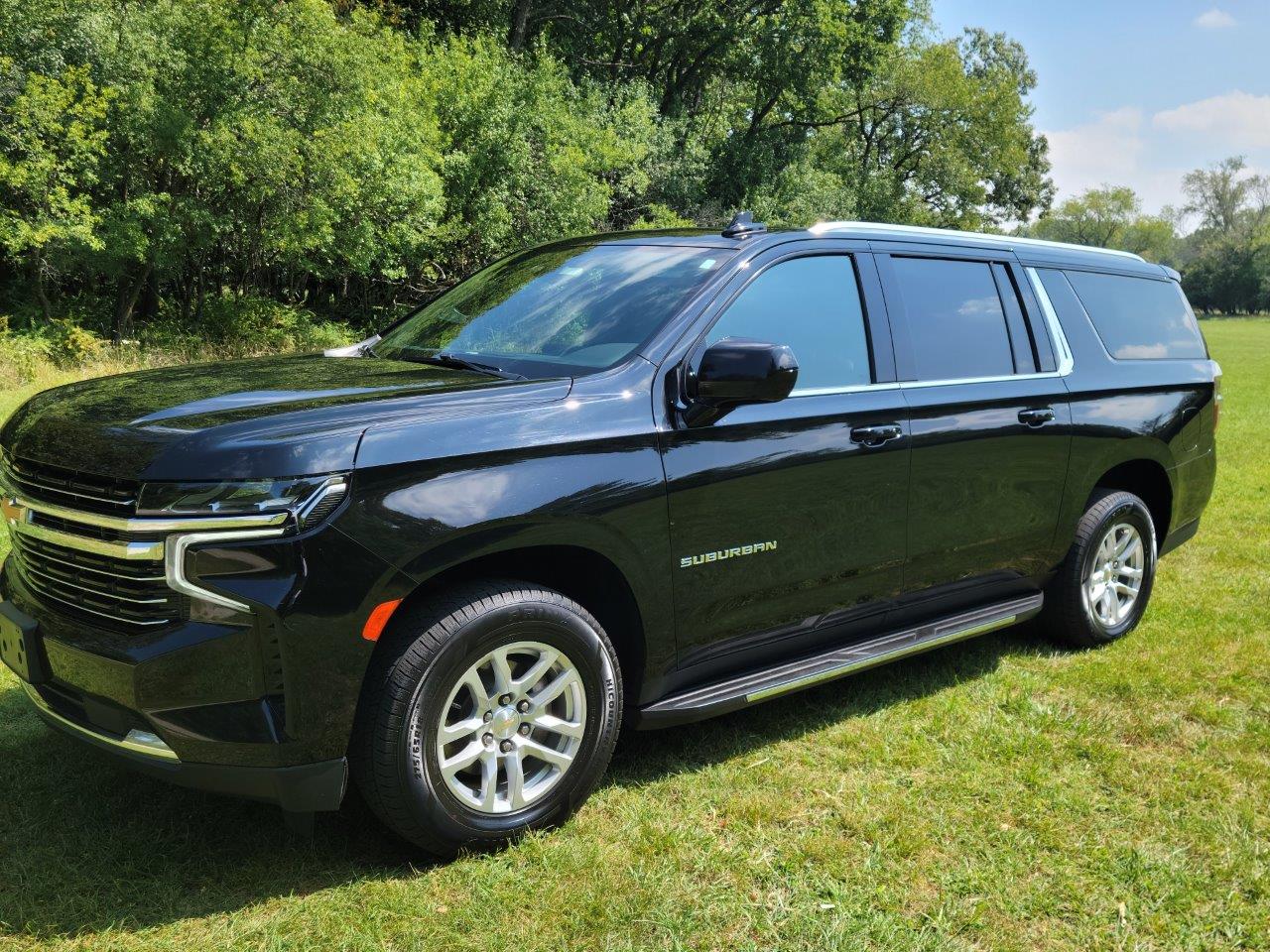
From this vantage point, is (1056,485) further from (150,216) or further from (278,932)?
(150,216)

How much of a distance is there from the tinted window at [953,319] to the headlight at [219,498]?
2546mm

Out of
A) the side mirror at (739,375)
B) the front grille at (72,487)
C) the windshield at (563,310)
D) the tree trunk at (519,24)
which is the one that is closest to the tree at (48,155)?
the tree trunk at (519,24)

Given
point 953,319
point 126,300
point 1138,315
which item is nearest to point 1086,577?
point 1138,315

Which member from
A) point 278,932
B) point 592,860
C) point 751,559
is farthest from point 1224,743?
point 278,932

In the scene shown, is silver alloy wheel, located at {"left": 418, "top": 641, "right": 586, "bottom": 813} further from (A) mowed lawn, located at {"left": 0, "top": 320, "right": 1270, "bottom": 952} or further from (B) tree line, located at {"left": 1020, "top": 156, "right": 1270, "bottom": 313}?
(B) tree line, located at {"left": 1020, "top": 156, "right": 1270, "bottom": 313}

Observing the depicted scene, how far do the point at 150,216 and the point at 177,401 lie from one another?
20.0 m

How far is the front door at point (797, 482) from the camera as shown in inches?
131

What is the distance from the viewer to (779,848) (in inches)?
124

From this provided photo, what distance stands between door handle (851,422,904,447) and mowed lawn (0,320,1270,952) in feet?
3.80

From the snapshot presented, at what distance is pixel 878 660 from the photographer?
3861mm

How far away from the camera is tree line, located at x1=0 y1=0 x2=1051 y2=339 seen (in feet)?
64.1

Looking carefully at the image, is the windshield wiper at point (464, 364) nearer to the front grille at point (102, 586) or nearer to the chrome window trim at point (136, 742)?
the front grille at point (102, 586)

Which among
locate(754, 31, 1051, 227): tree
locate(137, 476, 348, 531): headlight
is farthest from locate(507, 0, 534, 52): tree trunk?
locate(137, 476, 348, 531): headlight

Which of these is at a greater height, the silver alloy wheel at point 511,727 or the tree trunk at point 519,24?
the tree trunk at point 519,24
